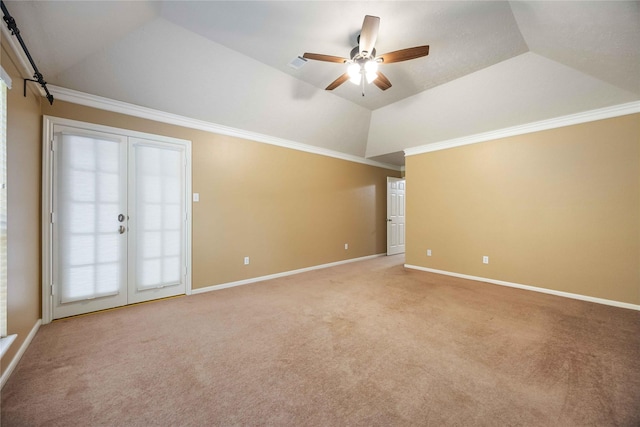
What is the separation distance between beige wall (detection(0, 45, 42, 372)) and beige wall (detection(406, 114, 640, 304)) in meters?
5.31

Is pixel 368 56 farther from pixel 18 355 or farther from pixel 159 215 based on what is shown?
pixel 18 355

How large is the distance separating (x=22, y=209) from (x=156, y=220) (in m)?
1.18

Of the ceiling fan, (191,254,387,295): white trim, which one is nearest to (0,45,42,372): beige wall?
(191,254,387,295): white trim

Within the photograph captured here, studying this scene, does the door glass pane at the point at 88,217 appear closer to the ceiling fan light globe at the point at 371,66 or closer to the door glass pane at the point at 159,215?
the door glass pane at the point at 159,215

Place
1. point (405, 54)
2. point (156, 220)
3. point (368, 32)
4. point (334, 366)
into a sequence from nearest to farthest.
Answer: point (334, 366)
point (368, 32)
point (405, 54)
point (156, 220)

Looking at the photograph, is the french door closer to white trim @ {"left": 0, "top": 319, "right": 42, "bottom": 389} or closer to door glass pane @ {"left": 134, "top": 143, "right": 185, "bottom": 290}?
door glass pane @ {"left": 134, "top": 143, "right": 185, "bottom": 290}

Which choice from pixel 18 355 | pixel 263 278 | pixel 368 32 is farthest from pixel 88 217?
pixel 368 32

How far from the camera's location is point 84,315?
106 inches

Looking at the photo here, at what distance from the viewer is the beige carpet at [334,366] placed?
139 cm

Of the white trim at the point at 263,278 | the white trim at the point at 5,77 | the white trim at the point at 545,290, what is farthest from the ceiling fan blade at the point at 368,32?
the white trim at the point at 545,290

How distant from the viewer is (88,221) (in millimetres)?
2709

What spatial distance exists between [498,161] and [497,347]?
3.08 metres

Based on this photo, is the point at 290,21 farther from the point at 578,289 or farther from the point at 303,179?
the point at 578,289

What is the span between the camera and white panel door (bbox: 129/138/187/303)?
2998mm
